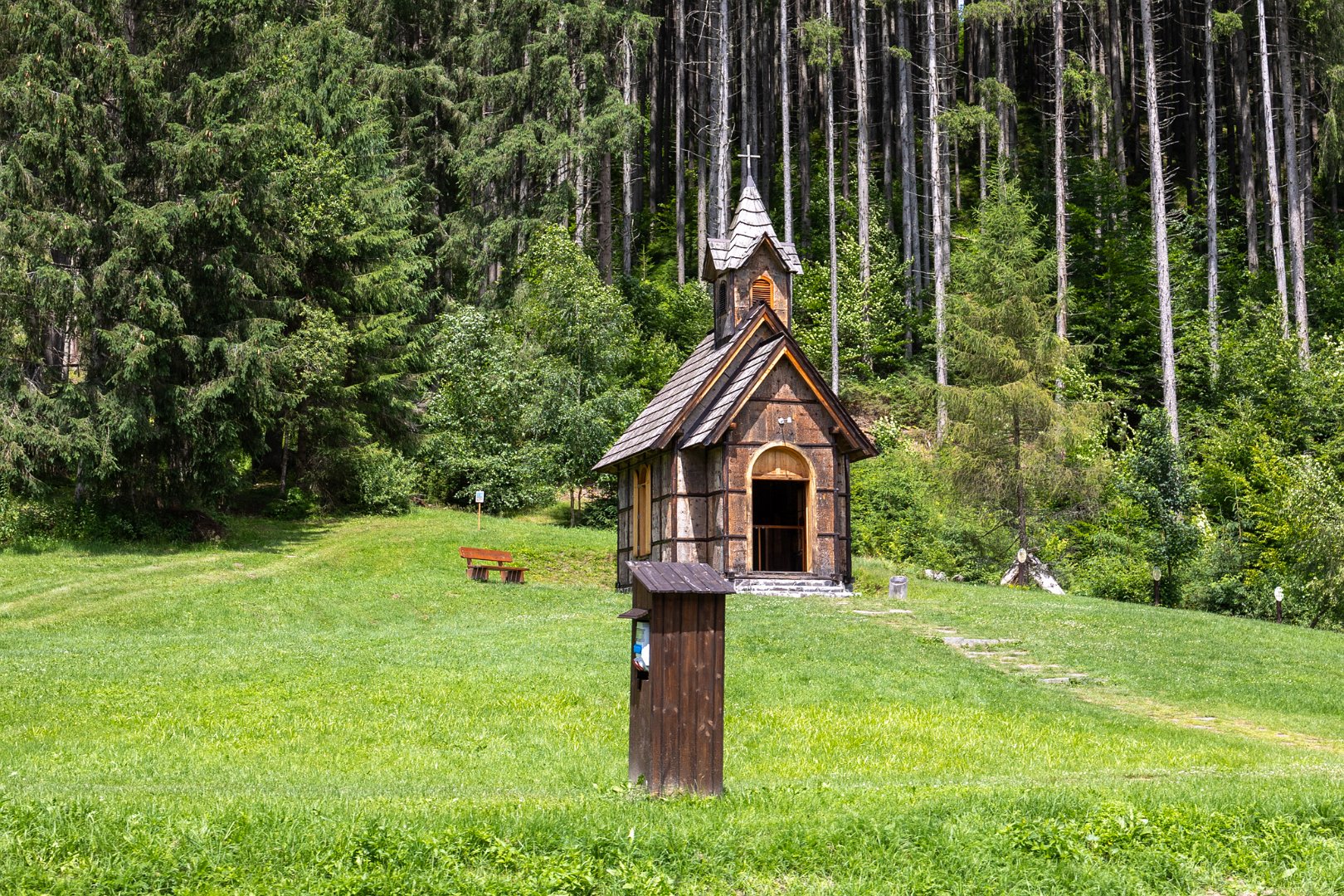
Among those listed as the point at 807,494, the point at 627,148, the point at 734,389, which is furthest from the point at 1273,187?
the point at 734,389

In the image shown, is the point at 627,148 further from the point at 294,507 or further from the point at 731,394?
the point at 731,394

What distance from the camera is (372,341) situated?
1474 inches

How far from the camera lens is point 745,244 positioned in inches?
1009

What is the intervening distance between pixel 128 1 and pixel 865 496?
24746 millimetres

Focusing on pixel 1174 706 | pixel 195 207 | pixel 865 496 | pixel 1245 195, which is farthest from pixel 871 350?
pixel 1174 706

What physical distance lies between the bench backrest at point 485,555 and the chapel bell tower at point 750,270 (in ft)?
24.1

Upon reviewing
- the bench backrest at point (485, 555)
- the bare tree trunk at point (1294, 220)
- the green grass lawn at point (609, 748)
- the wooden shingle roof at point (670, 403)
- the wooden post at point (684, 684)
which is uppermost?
the bare tree trunk at point (1294, 220)

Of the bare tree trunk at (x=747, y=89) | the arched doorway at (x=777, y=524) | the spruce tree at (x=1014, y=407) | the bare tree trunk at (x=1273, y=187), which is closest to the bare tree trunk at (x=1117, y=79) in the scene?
the bare tree trunk at (x=1273, y=187)

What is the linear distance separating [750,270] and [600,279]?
18323 millimetres

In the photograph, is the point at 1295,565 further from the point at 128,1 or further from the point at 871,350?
the point at 128,1

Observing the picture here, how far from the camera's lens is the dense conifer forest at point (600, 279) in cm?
2900

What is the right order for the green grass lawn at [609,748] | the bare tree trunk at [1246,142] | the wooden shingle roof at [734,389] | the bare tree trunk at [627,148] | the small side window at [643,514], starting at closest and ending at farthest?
the green grass lawn at [609,748]
the wooden shingle roof at [734,389]
the small side window at [643,514]
the bare tree trunk at [1246,142]
the bare tree trunk at [627,148]

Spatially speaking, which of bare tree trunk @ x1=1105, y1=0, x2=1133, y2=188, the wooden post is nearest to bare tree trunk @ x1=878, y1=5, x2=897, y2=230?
bare tree trunk @ x1=1105, y1=0, x2=1133, y2=188

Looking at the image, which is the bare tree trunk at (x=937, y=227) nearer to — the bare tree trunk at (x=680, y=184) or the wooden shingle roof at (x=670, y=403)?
the bare tree trunk at (x=680, y=184)
